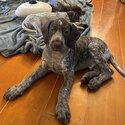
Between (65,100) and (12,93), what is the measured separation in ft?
1.19

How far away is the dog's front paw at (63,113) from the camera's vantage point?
144 centimetres

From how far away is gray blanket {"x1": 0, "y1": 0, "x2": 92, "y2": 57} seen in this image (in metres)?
2.12

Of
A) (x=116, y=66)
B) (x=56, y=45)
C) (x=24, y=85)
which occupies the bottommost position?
(x=116, y=66)

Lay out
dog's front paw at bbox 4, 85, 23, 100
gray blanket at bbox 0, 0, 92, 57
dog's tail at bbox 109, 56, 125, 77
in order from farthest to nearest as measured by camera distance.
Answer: gray blanket at bbox 0, 0, 92, 57 < dog's tail at bbox 109, 56, 125, 77 < dog's front paw at bbox 4, 85, 23, 100

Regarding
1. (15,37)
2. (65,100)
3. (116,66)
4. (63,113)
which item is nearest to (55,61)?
(65,100)

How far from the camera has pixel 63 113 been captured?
4.77 ft

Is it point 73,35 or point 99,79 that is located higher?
point 73,35

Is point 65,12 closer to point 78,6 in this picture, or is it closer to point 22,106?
point 78,6

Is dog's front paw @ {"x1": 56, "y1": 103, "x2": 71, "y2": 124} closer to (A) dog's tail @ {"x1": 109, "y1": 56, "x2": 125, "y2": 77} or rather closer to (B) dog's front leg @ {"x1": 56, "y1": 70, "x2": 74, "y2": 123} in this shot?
(B) dog's front leg @ {"x1": 56, "y1": 70, "x2": 74, "y2": 123}

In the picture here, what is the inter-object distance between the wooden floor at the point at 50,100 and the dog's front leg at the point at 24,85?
0.11 ft

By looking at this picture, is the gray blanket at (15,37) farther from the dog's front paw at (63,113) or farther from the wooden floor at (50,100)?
the dog's front paw at (63,113)

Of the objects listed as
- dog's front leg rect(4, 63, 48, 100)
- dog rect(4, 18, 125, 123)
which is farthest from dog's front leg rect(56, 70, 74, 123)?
dog's front leg rect(4, 63, 48, 100)

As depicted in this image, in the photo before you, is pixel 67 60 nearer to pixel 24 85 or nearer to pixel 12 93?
pixel 24 85

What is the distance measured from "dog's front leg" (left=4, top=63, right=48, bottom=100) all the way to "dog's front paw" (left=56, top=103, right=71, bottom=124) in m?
0.30
